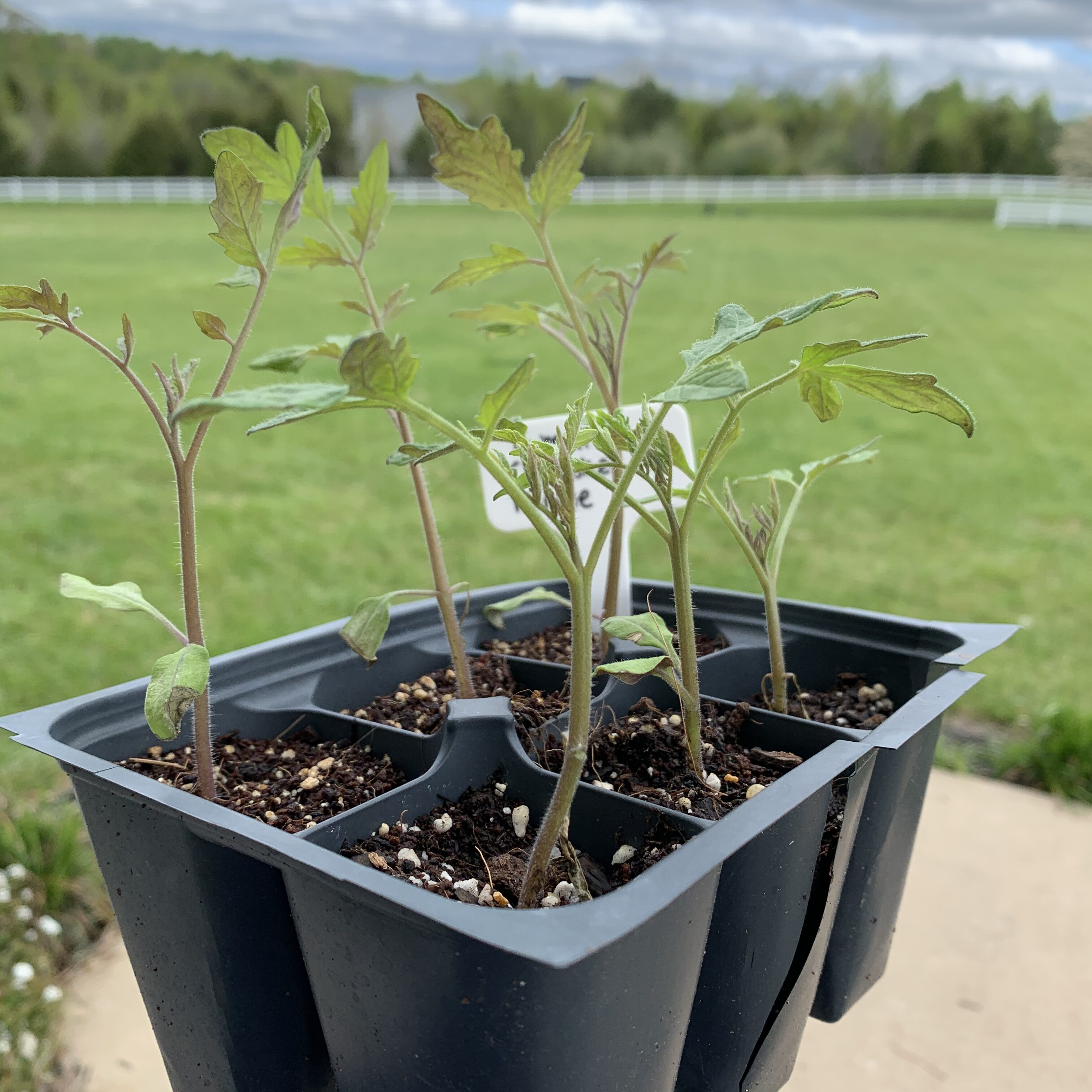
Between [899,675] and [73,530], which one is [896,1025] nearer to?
[899,675]

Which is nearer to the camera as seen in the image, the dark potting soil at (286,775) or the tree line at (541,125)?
the dark potting soil at (286,775)

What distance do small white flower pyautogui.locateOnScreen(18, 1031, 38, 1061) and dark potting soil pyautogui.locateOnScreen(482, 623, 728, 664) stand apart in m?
0.56

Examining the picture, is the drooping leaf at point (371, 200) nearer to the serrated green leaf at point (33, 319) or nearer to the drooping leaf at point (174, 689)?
the serrated green leaf at point (33, 319)

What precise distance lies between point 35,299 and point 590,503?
1.53ft

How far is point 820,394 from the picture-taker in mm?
465

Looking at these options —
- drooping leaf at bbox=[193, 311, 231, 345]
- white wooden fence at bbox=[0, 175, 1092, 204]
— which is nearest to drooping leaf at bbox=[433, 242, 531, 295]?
drooping leaf at bbox=[193, 311, 231, 345]

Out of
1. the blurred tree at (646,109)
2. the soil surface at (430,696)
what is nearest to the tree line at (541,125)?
the blurred tree at (646,109)

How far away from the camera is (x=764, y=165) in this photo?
16484 mm

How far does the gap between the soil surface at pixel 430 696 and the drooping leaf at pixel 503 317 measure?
251 millimetres

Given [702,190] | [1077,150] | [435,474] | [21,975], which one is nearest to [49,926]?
[21,975]

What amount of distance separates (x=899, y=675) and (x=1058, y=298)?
17.0ft

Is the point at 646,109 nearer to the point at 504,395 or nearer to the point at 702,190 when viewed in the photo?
the point at 702,190

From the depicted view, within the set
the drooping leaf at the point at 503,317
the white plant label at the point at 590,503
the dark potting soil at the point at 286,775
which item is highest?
the drooping leaf at the point at 503,317

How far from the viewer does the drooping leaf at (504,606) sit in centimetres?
75
